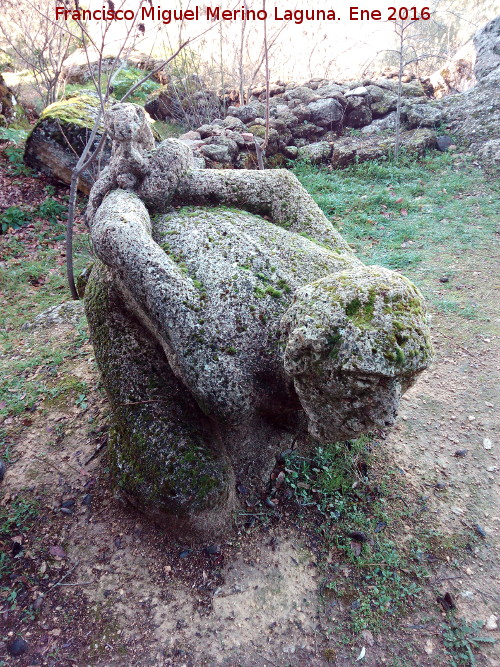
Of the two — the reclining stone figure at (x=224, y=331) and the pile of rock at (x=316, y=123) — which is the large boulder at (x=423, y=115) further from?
the reclining stone figure at (x=224, y=331)

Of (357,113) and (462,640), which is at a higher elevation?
(357,113)

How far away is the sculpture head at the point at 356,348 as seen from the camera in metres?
1.67

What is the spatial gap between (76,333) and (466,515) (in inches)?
A: 137

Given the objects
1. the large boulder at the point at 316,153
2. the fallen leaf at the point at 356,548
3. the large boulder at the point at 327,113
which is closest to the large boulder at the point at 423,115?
the large boulder at the point at 327,113

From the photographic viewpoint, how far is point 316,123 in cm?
909

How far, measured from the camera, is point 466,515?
258 cm

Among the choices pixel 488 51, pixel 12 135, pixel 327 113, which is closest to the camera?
pixel 12 135

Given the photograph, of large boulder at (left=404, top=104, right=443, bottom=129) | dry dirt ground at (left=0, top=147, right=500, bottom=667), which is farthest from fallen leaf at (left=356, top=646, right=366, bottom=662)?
large boulder at (left=404, top=104, right=443, bottom=129)

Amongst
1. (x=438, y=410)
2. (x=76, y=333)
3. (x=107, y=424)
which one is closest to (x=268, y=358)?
(x=107, y=424)

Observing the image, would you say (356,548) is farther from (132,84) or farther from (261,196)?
(132,84)

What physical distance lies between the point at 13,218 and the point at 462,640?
22.8 feet

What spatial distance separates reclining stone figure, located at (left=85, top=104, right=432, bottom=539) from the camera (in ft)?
5.75

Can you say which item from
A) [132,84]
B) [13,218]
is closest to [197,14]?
[13,218]

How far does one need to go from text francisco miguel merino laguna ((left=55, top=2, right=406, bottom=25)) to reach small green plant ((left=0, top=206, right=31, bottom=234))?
8.59ft
